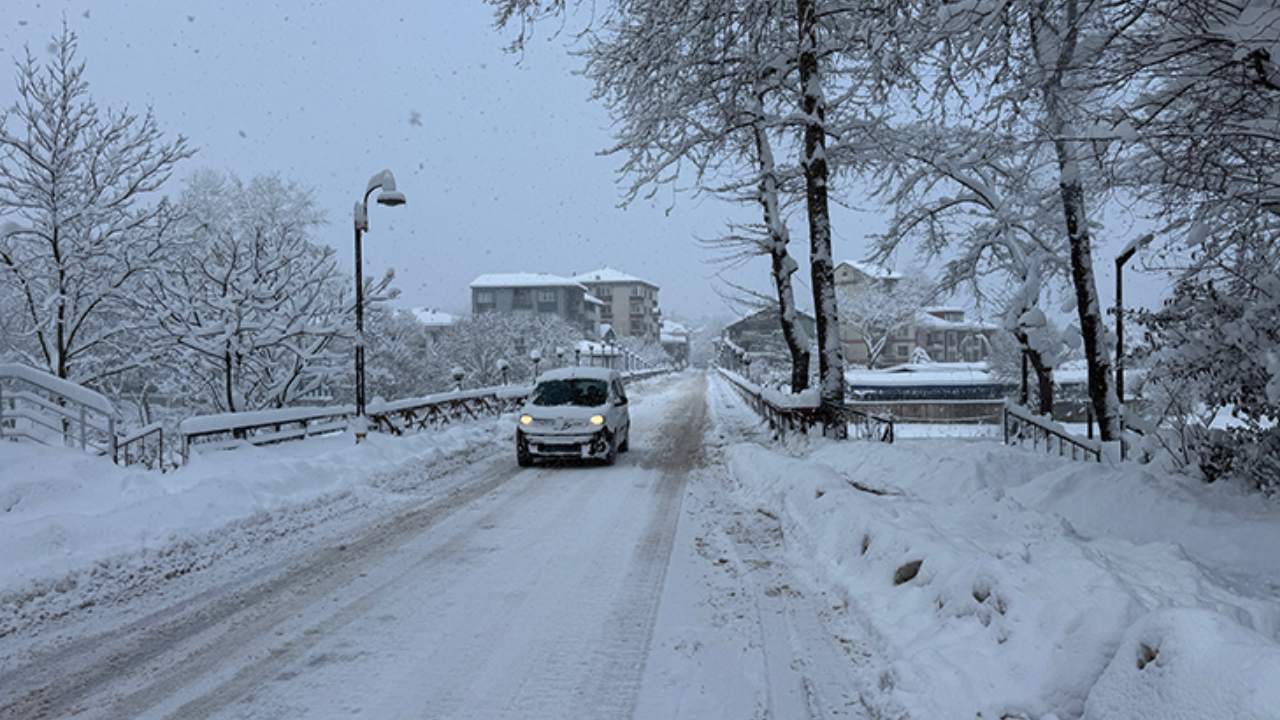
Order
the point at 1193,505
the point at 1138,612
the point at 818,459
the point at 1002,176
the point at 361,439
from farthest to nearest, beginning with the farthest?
the point at 1002,176
the point at 361,439
the point at 818,459
the point at 1193,505
the point at 1138,612

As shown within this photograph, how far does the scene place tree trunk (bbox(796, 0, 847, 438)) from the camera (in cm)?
1408

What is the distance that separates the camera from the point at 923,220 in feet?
57.0

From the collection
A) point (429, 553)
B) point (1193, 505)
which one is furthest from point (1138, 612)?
point (429, 553)

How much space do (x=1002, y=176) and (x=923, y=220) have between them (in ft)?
7.00

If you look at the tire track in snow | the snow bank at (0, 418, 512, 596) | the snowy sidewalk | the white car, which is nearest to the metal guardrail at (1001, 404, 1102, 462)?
the snowy sidewalk

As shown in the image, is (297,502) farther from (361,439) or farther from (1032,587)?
(1032,587)

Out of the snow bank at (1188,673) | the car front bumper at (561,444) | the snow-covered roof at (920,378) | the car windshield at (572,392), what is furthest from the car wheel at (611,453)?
the snow-covered roof at (920,378)

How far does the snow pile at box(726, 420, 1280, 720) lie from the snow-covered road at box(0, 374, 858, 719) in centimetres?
51

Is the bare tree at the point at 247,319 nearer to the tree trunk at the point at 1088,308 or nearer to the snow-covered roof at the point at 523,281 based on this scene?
the tree trunk at the point at 1088,308

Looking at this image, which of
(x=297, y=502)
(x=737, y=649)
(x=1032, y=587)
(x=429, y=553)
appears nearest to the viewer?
(x=1032, y=587)

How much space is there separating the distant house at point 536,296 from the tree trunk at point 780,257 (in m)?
91.8

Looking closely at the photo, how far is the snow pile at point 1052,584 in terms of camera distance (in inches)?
117

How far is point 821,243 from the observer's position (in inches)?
556

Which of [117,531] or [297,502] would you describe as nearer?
[117,531]
